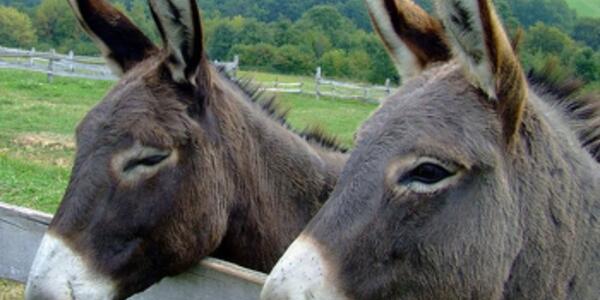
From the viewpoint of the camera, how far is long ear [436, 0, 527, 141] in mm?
2170

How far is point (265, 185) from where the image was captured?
12.1 feet

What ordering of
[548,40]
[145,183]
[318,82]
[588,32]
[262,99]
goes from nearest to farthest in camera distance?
[145,183], [262,99], [548,40], [588,32], [318,82]

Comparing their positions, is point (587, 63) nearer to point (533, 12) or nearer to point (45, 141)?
point (533, 12)

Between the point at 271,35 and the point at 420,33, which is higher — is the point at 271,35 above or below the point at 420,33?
below

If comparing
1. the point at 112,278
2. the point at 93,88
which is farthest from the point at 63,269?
the point at 93,88

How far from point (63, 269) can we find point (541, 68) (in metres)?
2.15

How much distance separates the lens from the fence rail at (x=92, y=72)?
1138 inches

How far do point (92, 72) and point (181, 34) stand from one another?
1115 inches

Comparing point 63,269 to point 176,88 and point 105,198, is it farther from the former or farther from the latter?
point 176,88

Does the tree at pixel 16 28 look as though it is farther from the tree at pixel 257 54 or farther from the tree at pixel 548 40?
the tree at pixel 548 40

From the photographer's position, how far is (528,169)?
235 cm

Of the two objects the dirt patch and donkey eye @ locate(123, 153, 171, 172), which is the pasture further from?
donkey eye @ locate(123, 153, 171, 172)

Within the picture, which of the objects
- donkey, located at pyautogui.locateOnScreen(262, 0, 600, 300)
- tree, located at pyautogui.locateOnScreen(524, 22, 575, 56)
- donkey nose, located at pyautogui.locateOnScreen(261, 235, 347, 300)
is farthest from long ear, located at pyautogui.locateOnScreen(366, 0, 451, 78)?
tree, located at pyautogui.locateOnScreen(524, 22, 575, 56)

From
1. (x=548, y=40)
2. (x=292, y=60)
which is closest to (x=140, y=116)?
(x=548, y=40)
